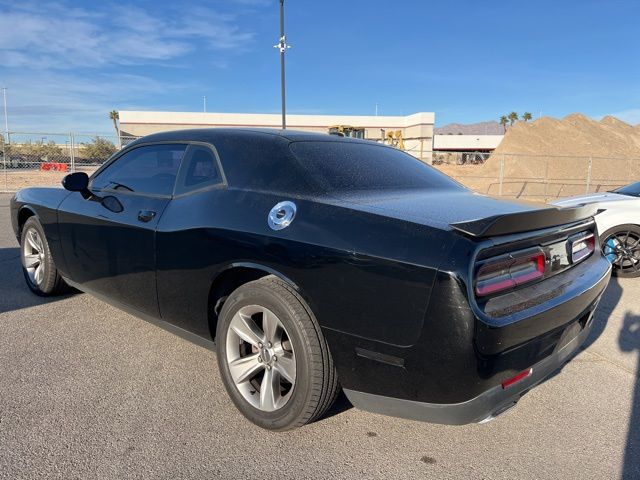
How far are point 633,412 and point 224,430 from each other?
237 cm

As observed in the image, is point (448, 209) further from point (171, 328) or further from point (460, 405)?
point (171, 328)

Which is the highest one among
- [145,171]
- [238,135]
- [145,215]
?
[238,135]

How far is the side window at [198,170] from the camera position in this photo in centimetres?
306

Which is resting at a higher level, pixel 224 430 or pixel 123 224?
pixel 123 224

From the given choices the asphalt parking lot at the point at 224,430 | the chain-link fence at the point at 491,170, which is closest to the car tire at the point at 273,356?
the asphalt parking lot at the point at 224,430

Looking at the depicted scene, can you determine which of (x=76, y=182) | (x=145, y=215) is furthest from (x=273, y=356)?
(x=76, y=182)

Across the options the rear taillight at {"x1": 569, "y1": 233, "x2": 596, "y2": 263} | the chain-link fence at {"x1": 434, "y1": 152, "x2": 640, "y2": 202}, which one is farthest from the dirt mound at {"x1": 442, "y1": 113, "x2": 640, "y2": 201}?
the rear taillight at {"x1": 569, "y1": 233, "x2": 596, "y2": 263}

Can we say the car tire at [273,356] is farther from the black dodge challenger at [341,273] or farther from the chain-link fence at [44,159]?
the chain-link fence at [44,159]

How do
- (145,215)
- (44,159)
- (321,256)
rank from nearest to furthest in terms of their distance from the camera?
(321,256) → (145,215) → (44,159)

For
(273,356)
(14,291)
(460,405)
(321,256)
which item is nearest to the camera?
(460,405)

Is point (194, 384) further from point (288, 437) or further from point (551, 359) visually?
point (551, 359)

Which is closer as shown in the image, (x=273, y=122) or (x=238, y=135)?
(x=238, y=135)

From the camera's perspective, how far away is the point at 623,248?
6.10 metres

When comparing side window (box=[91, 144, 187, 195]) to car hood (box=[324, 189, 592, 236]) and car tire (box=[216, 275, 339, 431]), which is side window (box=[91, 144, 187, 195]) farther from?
car hood (box=[324, 189, 592, 236])
